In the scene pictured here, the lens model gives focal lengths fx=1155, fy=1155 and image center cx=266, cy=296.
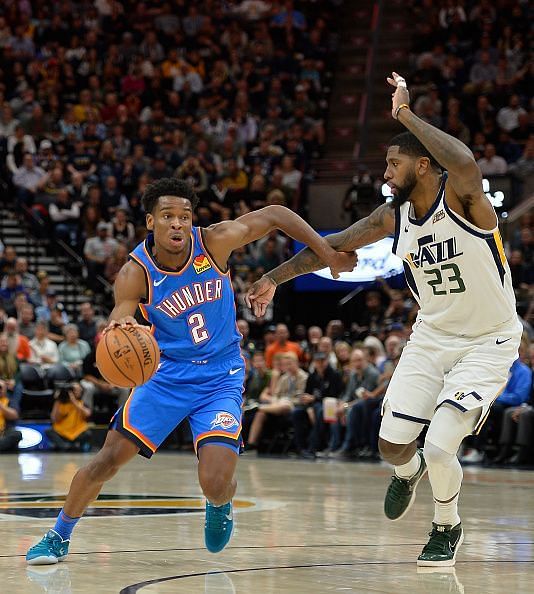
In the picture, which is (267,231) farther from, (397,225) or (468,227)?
(468,227)

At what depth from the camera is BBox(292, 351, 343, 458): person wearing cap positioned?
14656 mm

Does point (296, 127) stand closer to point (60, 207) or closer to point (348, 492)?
point (60, 207)

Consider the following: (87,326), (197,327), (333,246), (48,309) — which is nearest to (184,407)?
(197,327)

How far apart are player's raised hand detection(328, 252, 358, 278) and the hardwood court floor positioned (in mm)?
1485

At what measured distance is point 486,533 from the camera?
274 inches

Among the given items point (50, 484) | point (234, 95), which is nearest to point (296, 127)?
point (234, 95)

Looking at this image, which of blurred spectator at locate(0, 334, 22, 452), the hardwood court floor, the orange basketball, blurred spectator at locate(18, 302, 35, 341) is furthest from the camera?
blurred spectator at locate(18, 302, 35, 341)

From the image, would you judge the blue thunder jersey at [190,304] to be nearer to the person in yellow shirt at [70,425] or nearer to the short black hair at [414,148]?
the short black hair at [414,148]

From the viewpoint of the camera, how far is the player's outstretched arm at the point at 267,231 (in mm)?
5895

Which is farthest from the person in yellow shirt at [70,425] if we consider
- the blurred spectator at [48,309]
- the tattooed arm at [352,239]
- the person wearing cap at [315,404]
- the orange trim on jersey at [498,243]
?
the orange trim on jersey at [498,243]

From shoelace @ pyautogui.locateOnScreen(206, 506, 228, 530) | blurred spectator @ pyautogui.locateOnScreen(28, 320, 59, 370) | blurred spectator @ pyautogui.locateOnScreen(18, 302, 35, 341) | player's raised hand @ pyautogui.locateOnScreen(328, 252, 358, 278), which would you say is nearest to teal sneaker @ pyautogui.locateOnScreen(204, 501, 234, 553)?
shoelace @ pyautogui.locateOnScreen(206, 506, 228, 530)

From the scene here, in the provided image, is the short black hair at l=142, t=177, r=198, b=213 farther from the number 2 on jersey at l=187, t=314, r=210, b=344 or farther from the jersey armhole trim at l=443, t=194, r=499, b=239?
the jersey armhole trim at l=443, t=194, r=499, b=239

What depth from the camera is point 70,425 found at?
1529 centimetres

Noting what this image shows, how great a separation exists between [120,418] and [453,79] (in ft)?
52.7
